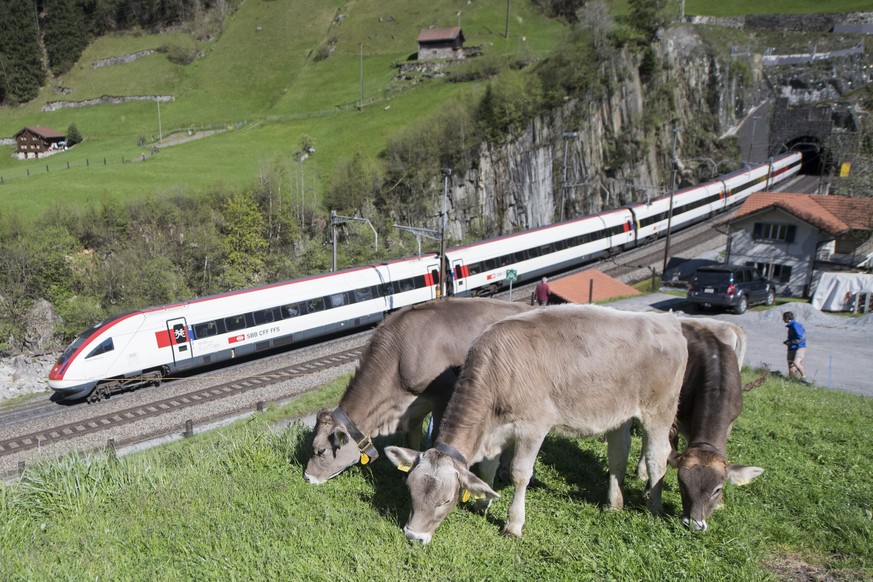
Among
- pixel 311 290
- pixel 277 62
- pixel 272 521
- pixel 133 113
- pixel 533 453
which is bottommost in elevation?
pixel 311 290

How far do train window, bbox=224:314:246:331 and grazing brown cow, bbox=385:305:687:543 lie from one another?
1784cm

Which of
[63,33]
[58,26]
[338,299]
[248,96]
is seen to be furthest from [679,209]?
[58,26]

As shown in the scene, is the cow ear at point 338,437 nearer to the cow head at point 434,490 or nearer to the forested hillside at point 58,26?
the cow head at point 434,490

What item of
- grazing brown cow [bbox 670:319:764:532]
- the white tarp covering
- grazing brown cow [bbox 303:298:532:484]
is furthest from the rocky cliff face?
grazing brown cow [bbox 670:319:764:532]

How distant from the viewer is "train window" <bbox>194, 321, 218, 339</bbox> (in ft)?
70.0

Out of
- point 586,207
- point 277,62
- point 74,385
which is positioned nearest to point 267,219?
point 74,385

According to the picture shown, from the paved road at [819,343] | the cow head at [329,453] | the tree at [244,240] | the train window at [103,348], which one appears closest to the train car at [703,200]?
the paved road at [819,343]

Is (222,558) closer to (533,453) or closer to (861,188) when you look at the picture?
(533,453)

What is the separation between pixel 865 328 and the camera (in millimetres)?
23328

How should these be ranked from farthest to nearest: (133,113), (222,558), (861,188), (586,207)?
(133,113)
(586,207)
(861,188)
(222,558)

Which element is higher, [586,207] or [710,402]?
[710,402]

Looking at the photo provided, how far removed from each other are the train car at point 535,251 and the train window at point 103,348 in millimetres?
15335

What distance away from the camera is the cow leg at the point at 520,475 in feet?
20.4

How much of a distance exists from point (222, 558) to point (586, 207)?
53562 millimetres
